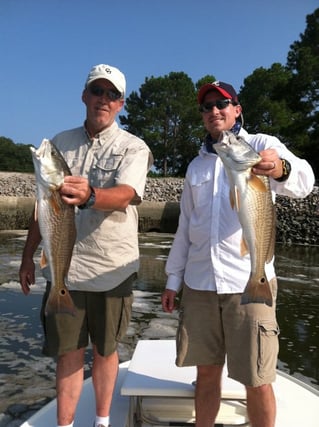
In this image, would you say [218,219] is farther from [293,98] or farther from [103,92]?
[293,98]

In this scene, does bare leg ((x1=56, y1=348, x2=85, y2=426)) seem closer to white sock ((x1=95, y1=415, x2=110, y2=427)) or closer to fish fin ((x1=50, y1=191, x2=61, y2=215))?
white sock ((x1=95, y1=415, x2=110, y2=427))

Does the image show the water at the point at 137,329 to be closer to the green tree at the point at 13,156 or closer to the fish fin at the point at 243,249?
the fish fin at the point at 243,249

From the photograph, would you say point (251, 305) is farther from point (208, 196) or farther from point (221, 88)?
point (221, 88)

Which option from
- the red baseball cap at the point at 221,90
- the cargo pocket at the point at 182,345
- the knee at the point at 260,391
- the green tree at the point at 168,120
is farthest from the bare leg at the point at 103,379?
the green tree at the point at 168,120

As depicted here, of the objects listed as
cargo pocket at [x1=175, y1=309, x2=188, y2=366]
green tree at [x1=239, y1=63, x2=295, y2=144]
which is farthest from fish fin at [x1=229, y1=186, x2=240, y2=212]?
green tree at [x1=239, y1=63, x2=295, y2=144]

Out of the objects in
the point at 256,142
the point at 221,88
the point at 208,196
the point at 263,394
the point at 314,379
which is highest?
the point at 221,88

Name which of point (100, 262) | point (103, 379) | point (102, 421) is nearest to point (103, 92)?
point (100, 262)

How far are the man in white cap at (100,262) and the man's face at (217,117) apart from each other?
1.62ft

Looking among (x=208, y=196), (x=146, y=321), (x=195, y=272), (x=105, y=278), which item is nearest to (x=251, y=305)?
(x=195, y=272)

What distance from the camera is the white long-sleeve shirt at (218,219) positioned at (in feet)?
9.71

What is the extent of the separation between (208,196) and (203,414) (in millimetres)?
1498

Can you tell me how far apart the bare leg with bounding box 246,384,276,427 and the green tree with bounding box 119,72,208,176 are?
5139 cm

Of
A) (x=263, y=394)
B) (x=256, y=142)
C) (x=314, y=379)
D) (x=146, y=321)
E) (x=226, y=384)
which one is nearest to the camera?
(x=263, y=394)

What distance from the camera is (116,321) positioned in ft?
10.5
